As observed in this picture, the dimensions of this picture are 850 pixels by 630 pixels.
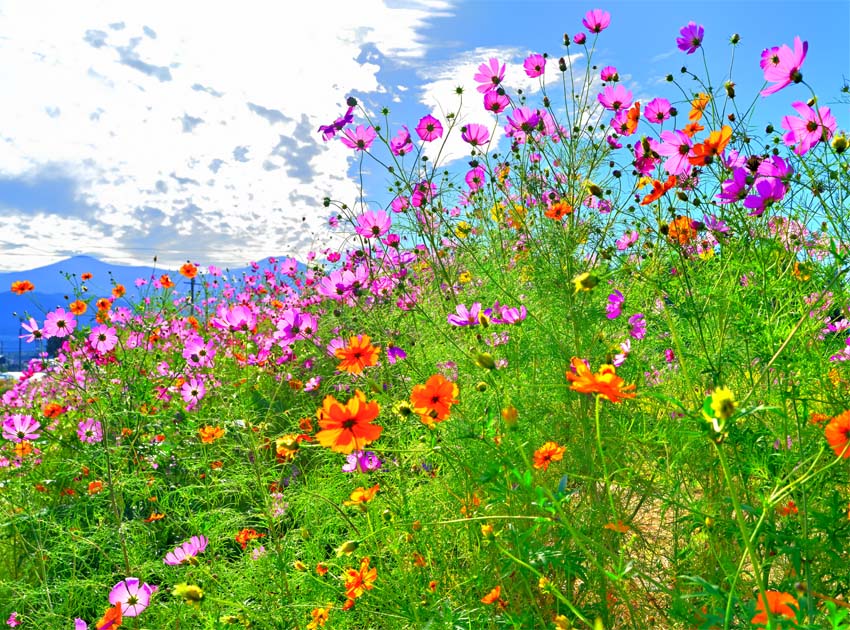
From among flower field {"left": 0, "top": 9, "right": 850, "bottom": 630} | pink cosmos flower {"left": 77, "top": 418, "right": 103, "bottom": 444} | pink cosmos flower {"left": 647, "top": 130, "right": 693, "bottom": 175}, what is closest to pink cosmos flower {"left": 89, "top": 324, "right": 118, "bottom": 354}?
flower field {"left": 0, "top": 9, "right": 850, "bottom": 630}

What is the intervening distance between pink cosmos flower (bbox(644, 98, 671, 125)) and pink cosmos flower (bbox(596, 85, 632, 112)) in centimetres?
8

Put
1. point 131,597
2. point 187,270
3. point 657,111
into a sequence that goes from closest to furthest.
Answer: point 131,597 → point 657,111 → point 187,270

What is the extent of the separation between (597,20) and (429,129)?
2.44ft

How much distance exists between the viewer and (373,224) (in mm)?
2260

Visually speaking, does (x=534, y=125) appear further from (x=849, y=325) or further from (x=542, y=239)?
(x=849, y=325)

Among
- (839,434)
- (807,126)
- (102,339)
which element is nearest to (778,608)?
(839,434)

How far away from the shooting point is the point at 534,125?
221cm

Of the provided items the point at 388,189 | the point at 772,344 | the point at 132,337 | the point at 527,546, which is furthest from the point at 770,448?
the point at 132,337

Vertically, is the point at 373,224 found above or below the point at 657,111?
below

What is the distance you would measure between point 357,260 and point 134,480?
1.26 meters

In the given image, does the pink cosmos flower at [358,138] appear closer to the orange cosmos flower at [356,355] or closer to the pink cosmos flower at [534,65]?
the pink cosmos flower at [534,65]

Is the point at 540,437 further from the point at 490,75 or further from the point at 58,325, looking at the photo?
the point at 58,325

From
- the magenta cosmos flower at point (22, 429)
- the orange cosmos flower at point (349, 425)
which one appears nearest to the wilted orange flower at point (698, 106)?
the orange cosmos flower at point (349, 425)

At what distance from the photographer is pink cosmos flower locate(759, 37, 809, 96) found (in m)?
1.46
